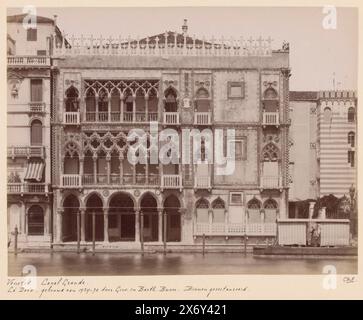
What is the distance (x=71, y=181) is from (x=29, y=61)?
1.59m

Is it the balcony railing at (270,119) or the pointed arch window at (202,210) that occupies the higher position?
the balcony railing at (270,119)

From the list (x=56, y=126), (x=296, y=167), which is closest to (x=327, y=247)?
(x=296, y=167)

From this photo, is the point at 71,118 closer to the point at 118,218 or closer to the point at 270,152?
the point at 118,218

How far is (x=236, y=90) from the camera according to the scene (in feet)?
33.7

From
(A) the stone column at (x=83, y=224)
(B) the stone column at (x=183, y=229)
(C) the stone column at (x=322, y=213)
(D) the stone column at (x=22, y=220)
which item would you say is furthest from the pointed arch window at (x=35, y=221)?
(C) the stone column at (x=322, y=213)

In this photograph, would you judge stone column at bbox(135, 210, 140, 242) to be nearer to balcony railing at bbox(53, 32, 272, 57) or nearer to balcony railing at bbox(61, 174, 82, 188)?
balcony railing at bbox(61, 174, 82, 188)

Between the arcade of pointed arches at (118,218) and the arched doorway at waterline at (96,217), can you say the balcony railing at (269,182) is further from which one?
the arched doorway at waterline at (96,217)

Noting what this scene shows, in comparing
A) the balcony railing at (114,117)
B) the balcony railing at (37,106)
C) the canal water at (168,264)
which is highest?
the balcony railing at (37,106)

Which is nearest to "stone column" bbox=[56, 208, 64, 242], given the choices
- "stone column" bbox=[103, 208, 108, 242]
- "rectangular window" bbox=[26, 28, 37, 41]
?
"stone column" bbox=[103, 208, 108, 242]

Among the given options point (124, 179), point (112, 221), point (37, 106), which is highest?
point (37, 106)

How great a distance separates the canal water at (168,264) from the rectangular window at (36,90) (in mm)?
2121

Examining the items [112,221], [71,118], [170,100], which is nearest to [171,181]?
[112,221]

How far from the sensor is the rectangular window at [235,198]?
1002 centimetres
